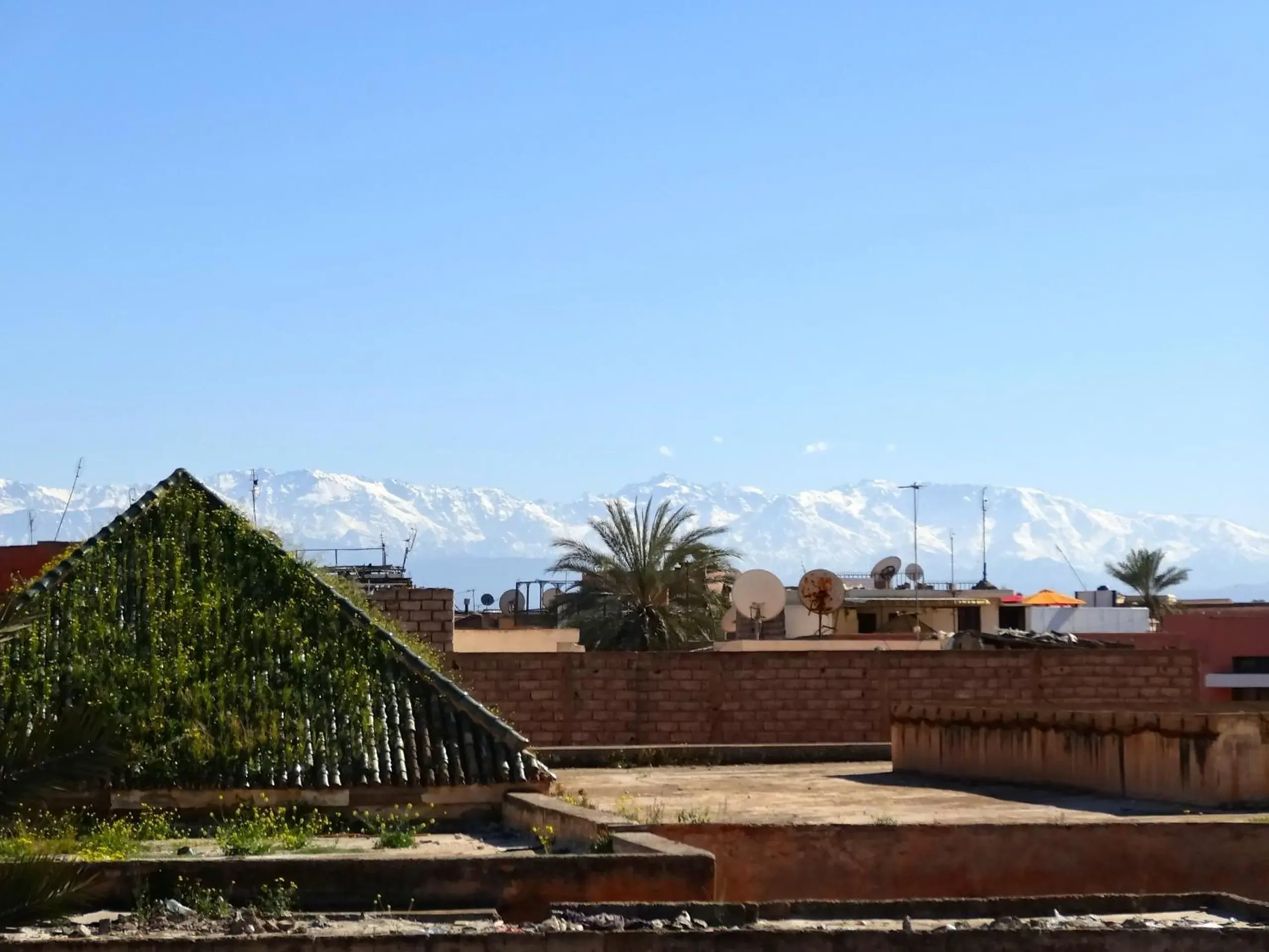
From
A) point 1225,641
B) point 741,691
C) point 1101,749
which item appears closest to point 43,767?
point 1101,749

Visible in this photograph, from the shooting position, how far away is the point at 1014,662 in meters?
27.3

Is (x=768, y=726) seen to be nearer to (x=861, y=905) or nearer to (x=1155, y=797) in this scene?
(x=1155, y=797)

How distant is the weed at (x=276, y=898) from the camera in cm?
1231

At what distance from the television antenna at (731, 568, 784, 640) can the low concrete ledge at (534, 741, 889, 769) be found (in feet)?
52.5

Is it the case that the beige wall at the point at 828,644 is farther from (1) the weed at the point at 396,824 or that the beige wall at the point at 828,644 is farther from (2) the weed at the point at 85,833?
(2) the weed at the point at 85,833

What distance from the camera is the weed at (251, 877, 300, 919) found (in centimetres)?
1231

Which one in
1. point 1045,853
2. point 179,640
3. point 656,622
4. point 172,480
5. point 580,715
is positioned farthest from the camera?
point 656,622

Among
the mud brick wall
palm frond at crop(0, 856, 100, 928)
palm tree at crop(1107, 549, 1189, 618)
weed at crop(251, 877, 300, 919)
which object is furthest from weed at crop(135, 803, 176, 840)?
palm tree at crop(1107, 549, 1189, 618)

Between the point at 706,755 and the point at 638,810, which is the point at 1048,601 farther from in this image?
the point at 638,810

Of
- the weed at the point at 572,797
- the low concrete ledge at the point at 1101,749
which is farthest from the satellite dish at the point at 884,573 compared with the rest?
the weed at the point at 572,797

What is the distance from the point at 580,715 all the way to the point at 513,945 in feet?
51.5

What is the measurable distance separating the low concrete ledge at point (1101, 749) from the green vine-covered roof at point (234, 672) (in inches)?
245

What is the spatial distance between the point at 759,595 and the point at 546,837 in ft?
89.2

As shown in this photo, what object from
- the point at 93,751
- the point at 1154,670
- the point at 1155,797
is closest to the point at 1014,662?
the point at 1154,670
